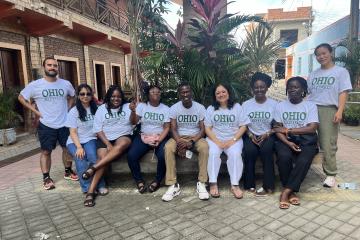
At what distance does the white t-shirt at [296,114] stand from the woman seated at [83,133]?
8.06 feet

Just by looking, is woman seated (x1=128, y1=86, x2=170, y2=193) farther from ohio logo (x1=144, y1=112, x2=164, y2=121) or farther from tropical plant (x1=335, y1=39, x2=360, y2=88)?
tropical plant (x1=335, y1=39, x2=360, y2=88)

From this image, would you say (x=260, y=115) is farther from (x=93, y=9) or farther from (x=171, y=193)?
(x=93, y=9)

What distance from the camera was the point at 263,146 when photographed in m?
3.87

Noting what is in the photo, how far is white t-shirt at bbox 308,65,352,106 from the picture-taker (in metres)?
3.84

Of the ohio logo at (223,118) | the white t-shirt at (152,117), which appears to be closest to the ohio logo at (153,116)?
the white t-shirt at (152,117)

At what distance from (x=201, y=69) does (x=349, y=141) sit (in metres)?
4.17

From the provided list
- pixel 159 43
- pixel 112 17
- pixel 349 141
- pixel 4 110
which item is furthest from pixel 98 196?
pixel 112 17

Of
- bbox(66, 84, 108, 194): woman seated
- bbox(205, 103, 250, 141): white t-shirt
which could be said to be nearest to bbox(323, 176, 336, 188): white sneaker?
bbox(205, 103, 250, 141): white t-shirt

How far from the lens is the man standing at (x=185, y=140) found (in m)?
3.93

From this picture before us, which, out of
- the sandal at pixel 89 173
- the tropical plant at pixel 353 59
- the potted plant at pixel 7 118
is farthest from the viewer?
the tropical plant at pixel 353 59

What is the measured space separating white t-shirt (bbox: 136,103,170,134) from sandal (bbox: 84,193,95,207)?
1.09 m

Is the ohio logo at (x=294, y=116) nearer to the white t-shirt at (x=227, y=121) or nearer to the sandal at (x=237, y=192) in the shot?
the white t-shirt at (x=227, y=121)

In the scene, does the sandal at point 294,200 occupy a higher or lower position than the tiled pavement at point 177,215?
higher

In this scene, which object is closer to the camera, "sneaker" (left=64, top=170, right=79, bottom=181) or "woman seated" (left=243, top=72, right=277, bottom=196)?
"woman seated" (left=243, top=72, right=277, bottom=196)
